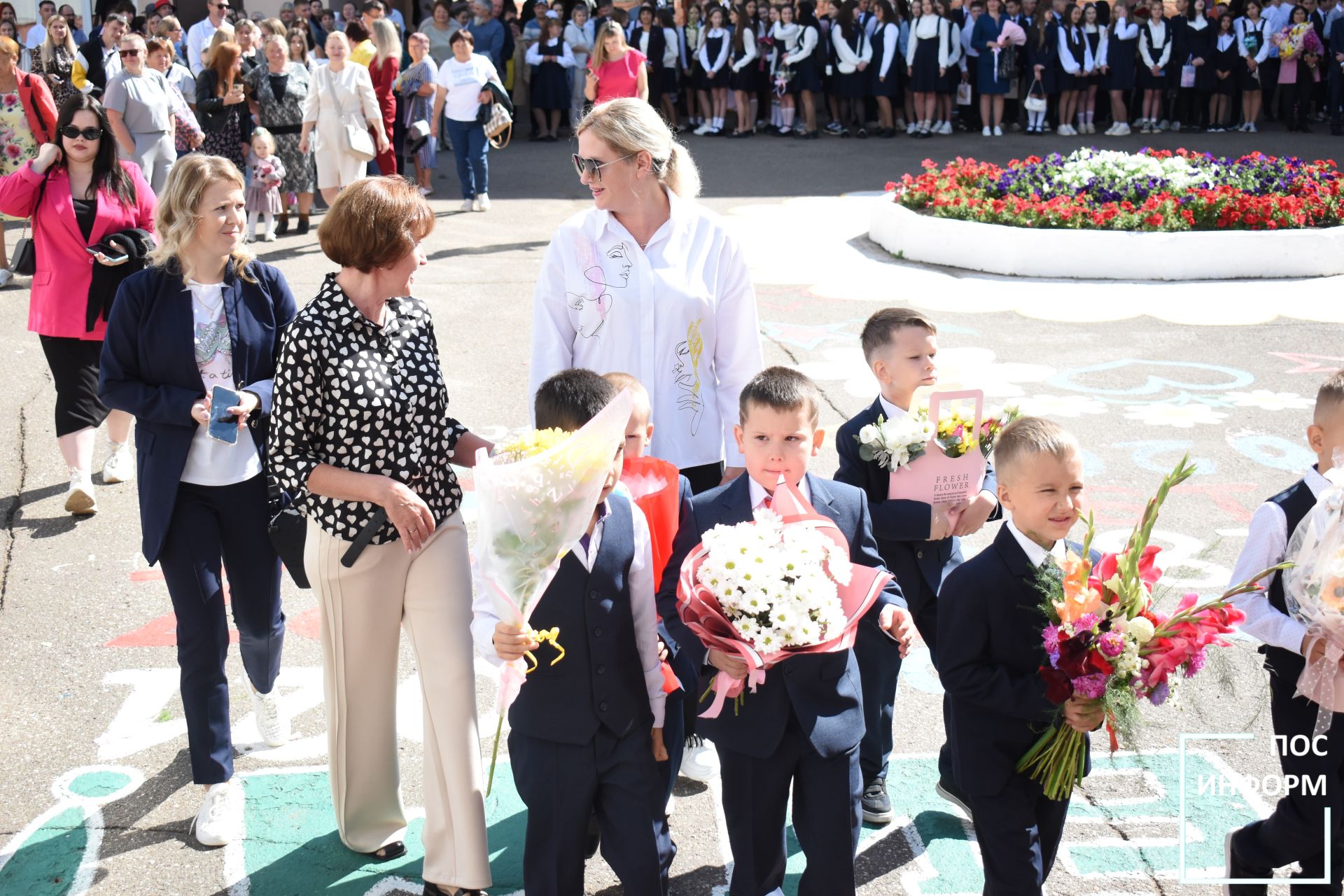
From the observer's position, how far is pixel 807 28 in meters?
21.0

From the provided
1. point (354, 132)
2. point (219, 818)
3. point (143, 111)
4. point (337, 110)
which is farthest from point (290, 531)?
point (337, 110)

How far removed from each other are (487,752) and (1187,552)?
12.1 ft

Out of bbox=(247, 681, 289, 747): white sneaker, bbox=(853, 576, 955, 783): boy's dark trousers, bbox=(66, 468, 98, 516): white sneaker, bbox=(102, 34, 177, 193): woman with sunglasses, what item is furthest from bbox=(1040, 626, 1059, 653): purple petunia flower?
bbox=(102, 34, 177, 193): woman with sunglasses

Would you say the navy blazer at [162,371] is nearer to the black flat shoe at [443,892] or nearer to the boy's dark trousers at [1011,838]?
the black flat shoe at [443,892]

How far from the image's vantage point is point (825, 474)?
7.64 m

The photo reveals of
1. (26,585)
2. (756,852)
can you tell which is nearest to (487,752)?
(756,852)

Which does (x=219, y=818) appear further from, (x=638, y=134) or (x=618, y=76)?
(x=618, y=76)

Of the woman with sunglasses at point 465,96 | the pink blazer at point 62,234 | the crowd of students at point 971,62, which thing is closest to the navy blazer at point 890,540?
the pink blazer at point 62,234

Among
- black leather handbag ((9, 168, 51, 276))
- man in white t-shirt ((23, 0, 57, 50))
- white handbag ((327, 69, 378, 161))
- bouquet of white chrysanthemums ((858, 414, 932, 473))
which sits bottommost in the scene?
bouquet of white chrysanthemums ((858, 414, 932, 473))

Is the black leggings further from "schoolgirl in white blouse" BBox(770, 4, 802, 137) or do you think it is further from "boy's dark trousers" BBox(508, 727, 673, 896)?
"schoolgirl in white blouse" BBox(770, 4, 802, 137)

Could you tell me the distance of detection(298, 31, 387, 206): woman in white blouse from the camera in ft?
41.8

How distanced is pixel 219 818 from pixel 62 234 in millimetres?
3720

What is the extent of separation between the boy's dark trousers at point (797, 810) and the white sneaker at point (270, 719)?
6.60 ft

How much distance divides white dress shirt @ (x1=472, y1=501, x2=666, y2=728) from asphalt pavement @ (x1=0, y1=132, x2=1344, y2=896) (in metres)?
0.82
